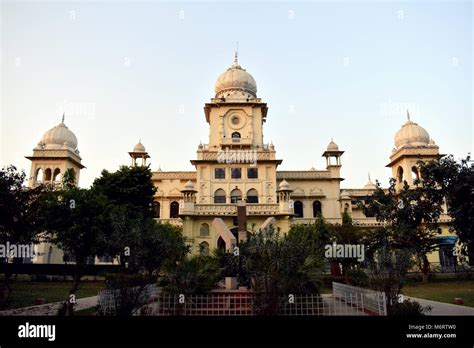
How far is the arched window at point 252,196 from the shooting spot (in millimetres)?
32844

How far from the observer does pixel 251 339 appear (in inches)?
255

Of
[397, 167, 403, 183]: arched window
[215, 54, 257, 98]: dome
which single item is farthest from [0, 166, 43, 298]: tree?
[397, 167, 403, 183]: arched window

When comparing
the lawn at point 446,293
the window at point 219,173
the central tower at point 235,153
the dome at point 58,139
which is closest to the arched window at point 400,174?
the central tower at point 235,153

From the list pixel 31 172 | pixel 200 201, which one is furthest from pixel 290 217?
pixel 31 172

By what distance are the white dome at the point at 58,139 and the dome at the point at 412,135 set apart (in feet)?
116

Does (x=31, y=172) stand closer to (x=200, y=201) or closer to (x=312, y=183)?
(x=200, y=201)

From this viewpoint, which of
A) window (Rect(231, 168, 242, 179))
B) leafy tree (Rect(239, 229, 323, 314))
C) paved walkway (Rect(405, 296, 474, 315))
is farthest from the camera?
window (Rect(231, 168, 242, 179))

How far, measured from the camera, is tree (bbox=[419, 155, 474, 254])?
18.0 m

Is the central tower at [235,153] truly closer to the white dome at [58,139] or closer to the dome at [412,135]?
the white dome at [58,139]

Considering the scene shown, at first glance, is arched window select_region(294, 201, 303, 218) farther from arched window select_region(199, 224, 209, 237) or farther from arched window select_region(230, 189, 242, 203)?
arched window select_region(199, 224, 209, 237)

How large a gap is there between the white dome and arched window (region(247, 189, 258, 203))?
64.4ft

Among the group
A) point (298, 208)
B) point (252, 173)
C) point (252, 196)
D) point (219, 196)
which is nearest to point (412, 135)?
point (298, 208)

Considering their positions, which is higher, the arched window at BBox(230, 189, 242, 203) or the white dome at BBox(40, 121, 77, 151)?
the white dome at BBox(40, 121, 77, 151)

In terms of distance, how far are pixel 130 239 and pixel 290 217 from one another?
17.1m
